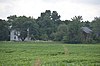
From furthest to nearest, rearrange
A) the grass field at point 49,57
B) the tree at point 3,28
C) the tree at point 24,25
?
the tree at point 24,25 → the tree at point 3,28 → the grass field at point 49,57

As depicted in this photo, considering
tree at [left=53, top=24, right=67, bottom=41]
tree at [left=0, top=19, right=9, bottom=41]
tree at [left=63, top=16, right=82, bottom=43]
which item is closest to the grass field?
tree at [left=63, top=16, right=82, bottom=43]

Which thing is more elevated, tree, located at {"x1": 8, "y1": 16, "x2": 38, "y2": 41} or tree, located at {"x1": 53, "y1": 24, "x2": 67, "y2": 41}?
tree, located at {"x1": 8, "y1": 16, "x2": 38, "y2": 41}

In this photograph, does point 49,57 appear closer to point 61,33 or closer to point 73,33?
point 73,33

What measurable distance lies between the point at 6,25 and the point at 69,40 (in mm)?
24385

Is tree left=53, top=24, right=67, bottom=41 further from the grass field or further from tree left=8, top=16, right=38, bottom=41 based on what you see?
the grass field

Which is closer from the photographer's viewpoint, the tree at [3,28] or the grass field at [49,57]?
the grass field at [49,57]

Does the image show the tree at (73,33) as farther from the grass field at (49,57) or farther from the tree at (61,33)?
the grass field at (49,57)

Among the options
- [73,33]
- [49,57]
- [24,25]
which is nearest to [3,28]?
[24,25]

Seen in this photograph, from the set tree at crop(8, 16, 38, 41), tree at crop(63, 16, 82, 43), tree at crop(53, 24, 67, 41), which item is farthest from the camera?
tree at crop(53, 24, 67, 41)

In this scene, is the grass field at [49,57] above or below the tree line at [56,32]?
below

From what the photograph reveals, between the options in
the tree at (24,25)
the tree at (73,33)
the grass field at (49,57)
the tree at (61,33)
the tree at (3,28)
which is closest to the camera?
the grass field at (49,57)

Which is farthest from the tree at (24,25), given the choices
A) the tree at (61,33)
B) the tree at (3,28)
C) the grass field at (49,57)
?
the grass field at (49,57)

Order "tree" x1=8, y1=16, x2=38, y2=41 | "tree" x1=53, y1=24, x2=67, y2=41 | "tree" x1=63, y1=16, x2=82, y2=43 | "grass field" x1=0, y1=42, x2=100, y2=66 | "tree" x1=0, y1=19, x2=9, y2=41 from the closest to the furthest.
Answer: "grass field" x1=0, y1=42, x2=100, y2=66, "tree" x1=63, y1=16, x2=82, y2=43, "tree" x1=0, y1=19, x2=9, y2=41, "tree" x1=8, y1=16, x2=38, y2=41, "tree" x1=53, y1=24, x2=67, y2=41

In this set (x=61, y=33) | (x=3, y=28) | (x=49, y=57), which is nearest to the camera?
(x=49, y=57)
